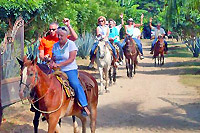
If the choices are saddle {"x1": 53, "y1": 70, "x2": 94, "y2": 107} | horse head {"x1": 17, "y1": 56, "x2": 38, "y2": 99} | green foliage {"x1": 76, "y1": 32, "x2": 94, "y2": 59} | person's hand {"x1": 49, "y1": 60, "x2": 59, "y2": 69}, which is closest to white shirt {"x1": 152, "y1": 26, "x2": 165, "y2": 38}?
green foliage {"x1": 76, "y1": 32, "x2": 94, "y2": 59}

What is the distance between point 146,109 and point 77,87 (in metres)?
4.52

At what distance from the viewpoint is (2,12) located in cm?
1266

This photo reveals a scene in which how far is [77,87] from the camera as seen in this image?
7.50 m

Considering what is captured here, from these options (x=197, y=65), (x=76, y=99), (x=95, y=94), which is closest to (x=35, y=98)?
(x=76, y=99)

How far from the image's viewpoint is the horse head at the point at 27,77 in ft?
20.6

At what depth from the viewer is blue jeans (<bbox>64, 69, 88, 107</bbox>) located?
24.6ft

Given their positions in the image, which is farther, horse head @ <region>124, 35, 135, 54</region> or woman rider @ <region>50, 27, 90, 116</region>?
horse head @ <region>124, 35, 135, 54</region>

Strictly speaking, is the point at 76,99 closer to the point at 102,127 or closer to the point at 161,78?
the point at 102,127

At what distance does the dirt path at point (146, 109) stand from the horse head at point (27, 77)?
9.79ft

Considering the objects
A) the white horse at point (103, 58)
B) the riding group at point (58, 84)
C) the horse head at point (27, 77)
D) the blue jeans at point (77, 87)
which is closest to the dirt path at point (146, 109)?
the white horse at point (103, 58)

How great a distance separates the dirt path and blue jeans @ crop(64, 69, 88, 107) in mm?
1963

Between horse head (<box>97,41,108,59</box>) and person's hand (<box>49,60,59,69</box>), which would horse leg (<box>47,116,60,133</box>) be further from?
horse head (<box>97,41,108,59</box>)

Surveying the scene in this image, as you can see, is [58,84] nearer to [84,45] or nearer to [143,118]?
[143,118]

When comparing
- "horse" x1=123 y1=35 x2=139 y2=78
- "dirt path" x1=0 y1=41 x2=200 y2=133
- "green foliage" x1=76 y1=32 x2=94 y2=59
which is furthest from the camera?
"green foliage" x1=76 y1=32 x2=94 y2=59
